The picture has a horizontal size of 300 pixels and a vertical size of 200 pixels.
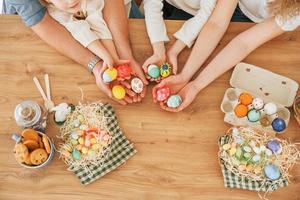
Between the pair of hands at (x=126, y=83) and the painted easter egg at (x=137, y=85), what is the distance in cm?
1

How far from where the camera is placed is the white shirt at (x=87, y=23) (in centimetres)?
108

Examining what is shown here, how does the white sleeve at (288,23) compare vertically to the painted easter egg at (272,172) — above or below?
above

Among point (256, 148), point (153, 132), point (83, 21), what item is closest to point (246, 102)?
point (256, 148)

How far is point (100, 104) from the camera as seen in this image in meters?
1.02

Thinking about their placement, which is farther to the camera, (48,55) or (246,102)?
(48,55)

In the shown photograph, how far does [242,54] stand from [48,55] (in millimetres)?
595

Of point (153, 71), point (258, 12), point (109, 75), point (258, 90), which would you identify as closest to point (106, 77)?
point (109, 75)

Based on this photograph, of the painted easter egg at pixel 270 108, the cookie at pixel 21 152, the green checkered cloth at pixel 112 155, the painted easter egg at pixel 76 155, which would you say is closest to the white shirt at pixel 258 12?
the painted easter egg at pixel 270 108

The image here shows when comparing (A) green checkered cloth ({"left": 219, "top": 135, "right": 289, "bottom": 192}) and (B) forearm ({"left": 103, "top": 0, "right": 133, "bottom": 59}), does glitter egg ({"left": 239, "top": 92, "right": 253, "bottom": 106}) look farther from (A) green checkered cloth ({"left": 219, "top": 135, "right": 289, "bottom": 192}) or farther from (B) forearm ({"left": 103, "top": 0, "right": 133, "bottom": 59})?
(B) forearm ({"left": 103, "top": 0, "right": 133, "bottom": 59})

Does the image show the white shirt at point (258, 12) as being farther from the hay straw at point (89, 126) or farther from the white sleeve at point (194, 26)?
the hay straw at point (89, 126)

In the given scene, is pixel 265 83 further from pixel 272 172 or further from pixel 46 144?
pixel 46 144

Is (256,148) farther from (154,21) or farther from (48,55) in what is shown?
(48,55)

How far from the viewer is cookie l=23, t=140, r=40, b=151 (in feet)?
2.97

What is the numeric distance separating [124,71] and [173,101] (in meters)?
0.17
